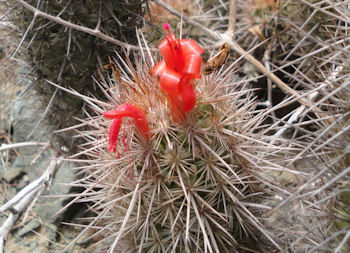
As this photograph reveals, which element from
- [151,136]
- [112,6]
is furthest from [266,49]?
[151,136]

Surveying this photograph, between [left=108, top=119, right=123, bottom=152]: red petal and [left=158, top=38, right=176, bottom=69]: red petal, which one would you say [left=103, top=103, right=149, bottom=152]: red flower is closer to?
[left=108, top=119, right=123, bottom=152]: red petal

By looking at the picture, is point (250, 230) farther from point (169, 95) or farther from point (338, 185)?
point (169, 95)

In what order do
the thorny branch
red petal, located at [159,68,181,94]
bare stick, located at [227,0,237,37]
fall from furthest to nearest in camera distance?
bare stick, located at [227,0,237,37] → the thorny branch → red petal, located at [159,68,181,94]

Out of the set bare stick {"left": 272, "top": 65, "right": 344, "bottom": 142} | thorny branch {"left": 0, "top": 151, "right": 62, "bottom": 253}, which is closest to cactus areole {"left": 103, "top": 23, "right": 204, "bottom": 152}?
bare stick {"left": 272, "top": 65, "right": 344, "bottom": 142}

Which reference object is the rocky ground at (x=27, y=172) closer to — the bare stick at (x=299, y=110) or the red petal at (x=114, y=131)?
the red petal at (x=114, y=131)

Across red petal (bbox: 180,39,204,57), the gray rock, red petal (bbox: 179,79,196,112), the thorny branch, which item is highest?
red petal (bbox: 180,39,204,57)

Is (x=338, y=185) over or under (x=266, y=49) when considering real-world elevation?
over

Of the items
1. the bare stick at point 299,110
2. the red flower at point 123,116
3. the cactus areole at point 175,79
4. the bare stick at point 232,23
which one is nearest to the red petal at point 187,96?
the cactus areole at point 175,79
